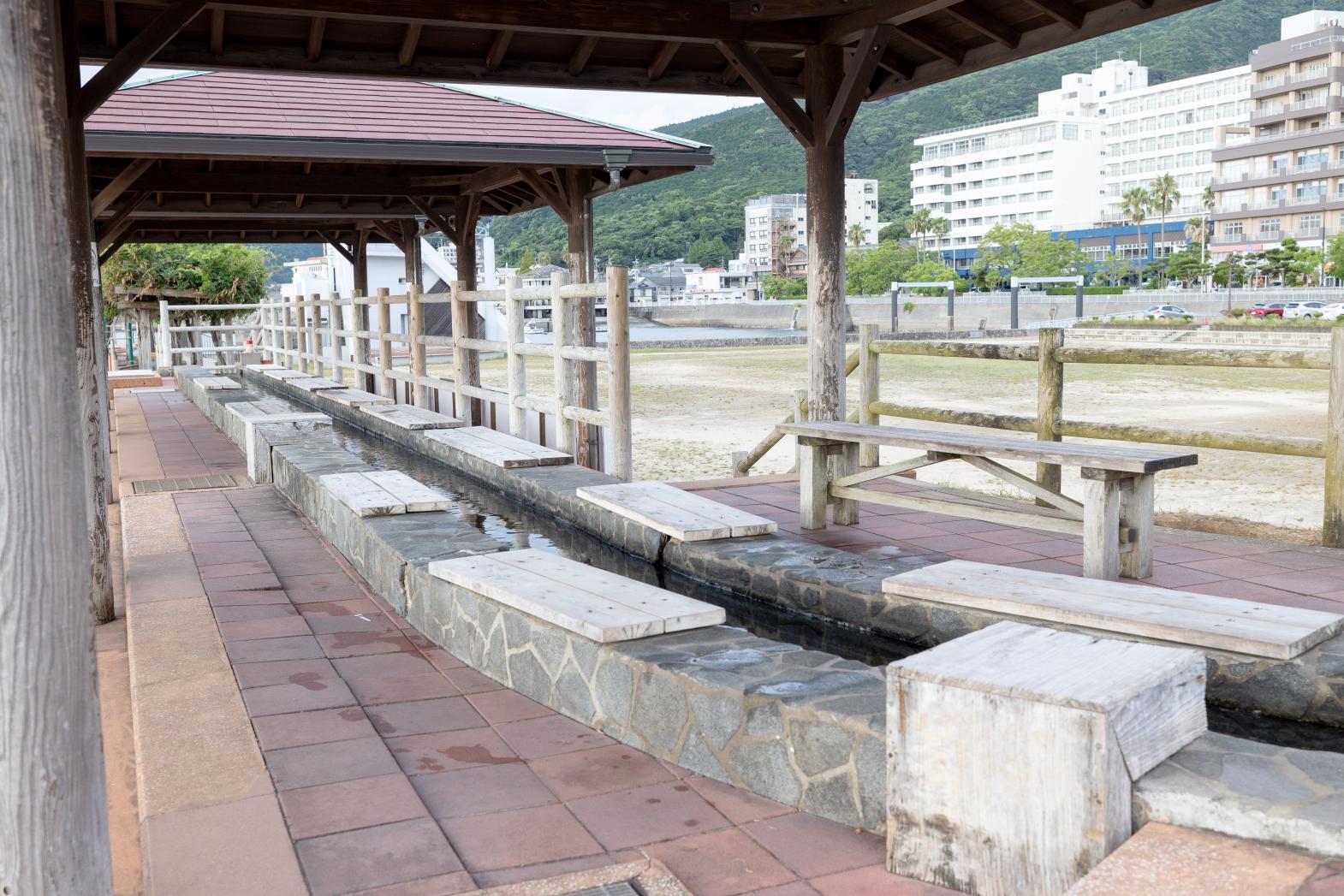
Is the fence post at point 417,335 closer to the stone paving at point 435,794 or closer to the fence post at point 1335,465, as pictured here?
the stone paving at point 435,794

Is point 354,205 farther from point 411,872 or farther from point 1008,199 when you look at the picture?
point 1008,199

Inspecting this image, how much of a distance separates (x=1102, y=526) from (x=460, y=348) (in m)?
7.30

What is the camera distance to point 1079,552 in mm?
4992

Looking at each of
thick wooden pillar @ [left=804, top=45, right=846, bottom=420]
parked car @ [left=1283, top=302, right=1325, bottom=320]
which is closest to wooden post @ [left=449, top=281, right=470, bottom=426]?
thick wooden pillar @ [left=804, top=45, right=846, bottom=420]

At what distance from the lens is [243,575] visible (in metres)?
5.08

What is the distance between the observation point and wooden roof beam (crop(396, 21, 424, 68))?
259 inches

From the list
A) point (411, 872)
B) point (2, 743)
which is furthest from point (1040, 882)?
point (2, 743)

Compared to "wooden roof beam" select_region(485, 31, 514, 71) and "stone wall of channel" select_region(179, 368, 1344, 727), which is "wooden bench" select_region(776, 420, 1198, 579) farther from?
"wooden roof beam" select_region(485, 31, 514, 71)

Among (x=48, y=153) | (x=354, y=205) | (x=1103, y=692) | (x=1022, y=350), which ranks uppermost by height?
(x=354, y=205)

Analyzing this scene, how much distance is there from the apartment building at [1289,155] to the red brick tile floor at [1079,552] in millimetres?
67180

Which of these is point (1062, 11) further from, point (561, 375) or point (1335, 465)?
point (561, 375)

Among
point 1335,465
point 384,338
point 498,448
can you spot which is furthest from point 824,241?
point 384,338

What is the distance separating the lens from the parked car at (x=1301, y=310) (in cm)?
4375

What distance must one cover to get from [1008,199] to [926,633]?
4162 inches
